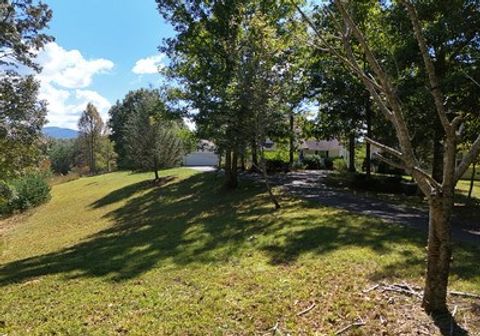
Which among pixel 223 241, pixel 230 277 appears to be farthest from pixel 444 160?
pixel 223 241

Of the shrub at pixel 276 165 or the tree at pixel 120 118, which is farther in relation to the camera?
the tree at pixel 120 118

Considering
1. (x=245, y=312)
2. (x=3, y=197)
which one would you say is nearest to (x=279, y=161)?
(x=3, y=197)

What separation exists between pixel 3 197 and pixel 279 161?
16.3 meters

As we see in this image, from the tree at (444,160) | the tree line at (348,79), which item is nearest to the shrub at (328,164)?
the tree line at (348,79)

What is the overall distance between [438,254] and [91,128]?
70293mm

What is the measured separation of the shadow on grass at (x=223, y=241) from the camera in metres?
8.55

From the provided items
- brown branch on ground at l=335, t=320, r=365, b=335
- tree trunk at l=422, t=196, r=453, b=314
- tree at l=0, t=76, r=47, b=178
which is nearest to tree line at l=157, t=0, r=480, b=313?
tree trunk at l=422, t=196, r=453, b=314

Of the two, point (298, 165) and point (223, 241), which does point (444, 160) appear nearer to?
point (223, 241)

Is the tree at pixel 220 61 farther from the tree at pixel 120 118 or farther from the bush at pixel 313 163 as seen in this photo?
the tree at pixel 120 118

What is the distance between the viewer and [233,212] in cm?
1488

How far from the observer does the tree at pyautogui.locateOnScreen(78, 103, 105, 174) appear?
68750mm

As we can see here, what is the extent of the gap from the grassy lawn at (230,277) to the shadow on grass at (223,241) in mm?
38

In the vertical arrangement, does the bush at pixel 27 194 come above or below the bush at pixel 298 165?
below

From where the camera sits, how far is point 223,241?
10.6m
